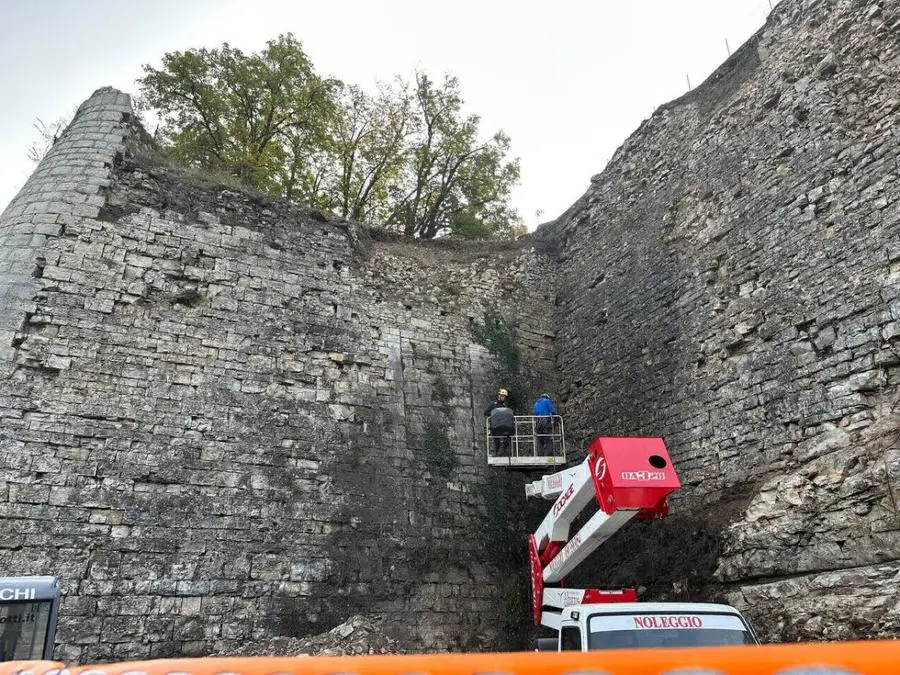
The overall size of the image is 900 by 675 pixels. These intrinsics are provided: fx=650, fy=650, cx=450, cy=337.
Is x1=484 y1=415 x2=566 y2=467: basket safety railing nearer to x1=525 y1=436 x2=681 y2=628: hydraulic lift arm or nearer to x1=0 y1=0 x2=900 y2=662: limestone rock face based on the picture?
x1=0 y1=0 x2=900 y2=662: limestone rock face

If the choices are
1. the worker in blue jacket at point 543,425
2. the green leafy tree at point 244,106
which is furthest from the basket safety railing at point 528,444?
the green leafy tree at point 244,106

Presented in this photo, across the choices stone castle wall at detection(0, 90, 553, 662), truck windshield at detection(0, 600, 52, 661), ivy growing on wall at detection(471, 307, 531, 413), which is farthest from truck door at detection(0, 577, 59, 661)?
ivy growing on wall at detection(471, 307, 531, 413)

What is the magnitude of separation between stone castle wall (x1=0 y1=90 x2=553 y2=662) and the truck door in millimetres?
1248

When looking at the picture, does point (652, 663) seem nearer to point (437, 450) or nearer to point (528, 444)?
point (437, 450)

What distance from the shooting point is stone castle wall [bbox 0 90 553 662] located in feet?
23.8

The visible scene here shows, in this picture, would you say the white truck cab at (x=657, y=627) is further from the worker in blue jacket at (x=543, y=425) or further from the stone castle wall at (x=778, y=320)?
the worker in blue jacket at (x=543, y=425)

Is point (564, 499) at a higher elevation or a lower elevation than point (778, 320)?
lower

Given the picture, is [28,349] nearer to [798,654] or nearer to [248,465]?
[248,465]

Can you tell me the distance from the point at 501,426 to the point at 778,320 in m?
3.84

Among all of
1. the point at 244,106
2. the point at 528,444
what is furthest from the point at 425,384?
the point at 244,106

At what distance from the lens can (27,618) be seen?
18.1ft

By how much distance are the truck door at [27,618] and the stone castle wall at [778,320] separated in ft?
20.2

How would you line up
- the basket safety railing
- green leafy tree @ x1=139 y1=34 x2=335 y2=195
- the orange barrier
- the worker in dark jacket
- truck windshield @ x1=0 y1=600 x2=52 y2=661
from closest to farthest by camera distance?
the orange barrier, truck windshield @ x1=0 y1=600 x2=52 y2=661, the basket safety railing, the worker in dark jacket, green leafy tree @ x1=139 y1=34 x2=335 y2=195

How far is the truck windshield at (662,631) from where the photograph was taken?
4531 mm
